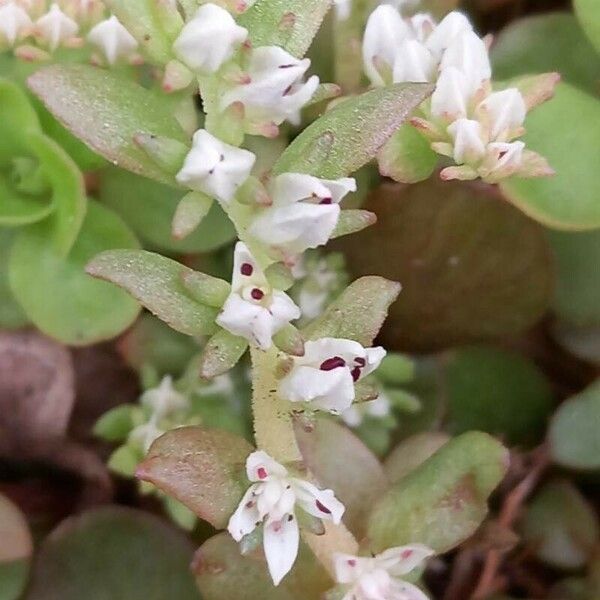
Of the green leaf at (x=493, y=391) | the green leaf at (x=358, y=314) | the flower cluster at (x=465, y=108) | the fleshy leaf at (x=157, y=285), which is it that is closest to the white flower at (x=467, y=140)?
the flower cluster at (x=465, y=108)

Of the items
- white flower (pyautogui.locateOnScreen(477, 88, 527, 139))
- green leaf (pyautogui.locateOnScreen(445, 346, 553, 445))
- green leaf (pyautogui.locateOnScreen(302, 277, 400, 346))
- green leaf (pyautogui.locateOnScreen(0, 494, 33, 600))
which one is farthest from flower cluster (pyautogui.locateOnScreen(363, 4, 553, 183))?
green leaf (pyautogui.locateOnScreen(0, 494, 33, 600))

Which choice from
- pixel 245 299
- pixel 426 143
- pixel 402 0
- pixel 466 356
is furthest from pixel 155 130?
pixel 466 356

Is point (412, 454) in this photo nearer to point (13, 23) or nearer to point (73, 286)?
point (73, 286)

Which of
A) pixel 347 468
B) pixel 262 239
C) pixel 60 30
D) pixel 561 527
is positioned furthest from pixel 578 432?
pixel 60 30

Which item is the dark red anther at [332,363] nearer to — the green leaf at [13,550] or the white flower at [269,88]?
the white flower at [269,88]

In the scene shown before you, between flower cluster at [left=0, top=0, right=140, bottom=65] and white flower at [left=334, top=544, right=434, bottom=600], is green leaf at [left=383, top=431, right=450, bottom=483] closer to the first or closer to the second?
white flower at [left=334, top=544, right=434, bottom=600]
